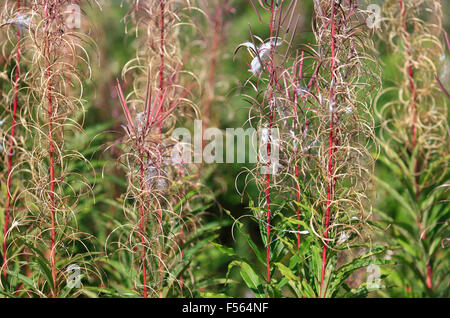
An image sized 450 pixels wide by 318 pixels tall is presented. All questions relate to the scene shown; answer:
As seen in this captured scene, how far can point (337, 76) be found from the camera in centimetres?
109

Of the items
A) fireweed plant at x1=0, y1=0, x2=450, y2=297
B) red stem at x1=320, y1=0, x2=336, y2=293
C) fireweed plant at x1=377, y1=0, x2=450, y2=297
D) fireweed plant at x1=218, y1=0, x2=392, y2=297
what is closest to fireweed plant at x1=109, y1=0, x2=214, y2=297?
fireweed plant at x1=0, y1=0, x2=450, y2=297

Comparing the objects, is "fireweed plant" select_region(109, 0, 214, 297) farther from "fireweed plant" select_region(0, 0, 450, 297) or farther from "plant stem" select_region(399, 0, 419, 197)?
"plant stem" select_region(399, 0, 419, 197)

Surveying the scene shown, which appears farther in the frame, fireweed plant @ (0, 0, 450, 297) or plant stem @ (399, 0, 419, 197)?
plant stem @ (399, 0, 419, 197)

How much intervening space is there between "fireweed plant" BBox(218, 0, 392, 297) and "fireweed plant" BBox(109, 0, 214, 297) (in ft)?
0.61

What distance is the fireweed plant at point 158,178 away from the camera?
113 centimetres

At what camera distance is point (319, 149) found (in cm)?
110

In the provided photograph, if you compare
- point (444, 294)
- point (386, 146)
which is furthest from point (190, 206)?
point (444, 294)

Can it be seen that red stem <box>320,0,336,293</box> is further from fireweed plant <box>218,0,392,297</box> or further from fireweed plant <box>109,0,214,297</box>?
fireweed plant <box>109,0,214,297</box>

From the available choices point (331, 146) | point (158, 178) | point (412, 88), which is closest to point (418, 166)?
point (412, 88)

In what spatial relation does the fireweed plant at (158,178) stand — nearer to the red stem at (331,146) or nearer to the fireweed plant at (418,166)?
the red stem at (331,146)

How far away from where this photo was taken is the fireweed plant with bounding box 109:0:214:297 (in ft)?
3.70

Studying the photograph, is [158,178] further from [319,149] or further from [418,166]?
[418,166]

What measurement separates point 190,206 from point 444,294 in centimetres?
83
